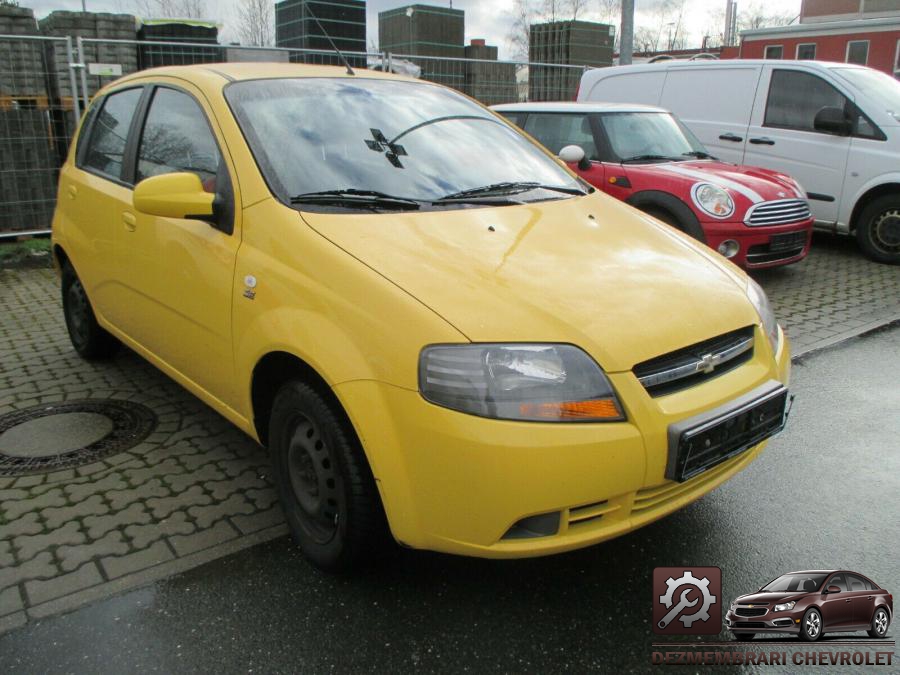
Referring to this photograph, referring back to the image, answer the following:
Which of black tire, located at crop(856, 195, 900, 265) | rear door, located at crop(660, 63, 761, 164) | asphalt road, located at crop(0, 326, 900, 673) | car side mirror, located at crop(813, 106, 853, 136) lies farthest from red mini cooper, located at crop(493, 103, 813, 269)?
asphalt road, located at crop(0, 326, 900, 673)

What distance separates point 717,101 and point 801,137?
45.0 inches

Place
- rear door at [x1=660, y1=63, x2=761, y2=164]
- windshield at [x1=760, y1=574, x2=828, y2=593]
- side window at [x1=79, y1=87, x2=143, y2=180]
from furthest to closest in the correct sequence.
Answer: rear door at [x1=660, y1=63, x2=761, y2=164], side window at [x1=79, y1=87, x2=143, y2=180], windshield at [x1=760, y1=574, x2=828, y2=593]

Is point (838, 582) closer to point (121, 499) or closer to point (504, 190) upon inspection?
point (504, 190)

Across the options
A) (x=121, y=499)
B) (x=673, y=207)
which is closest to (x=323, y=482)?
(x=121, y=499)

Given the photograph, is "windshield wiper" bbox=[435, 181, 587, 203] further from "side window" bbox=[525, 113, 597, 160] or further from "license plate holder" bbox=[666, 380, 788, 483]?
"side window" bbox=[525, 113, 597, 160]

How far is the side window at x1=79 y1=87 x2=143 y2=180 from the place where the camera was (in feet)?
13.2

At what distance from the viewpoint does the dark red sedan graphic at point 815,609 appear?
2467 mm

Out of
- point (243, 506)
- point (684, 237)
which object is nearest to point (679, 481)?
point (684, 237)

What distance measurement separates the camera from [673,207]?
22.6 ft

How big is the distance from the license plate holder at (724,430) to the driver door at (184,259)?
172 cm

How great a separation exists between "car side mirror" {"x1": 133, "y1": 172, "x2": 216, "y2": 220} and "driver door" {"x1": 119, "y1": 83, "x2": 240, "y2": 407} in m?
0.08

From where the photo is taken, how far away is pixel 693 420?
229 cm

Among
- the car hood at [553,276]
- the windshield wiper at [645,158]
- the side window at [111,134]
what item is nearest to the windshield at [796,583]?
the car hood at [553,276]

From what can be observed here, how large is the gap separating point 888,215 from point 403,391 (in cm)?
792
